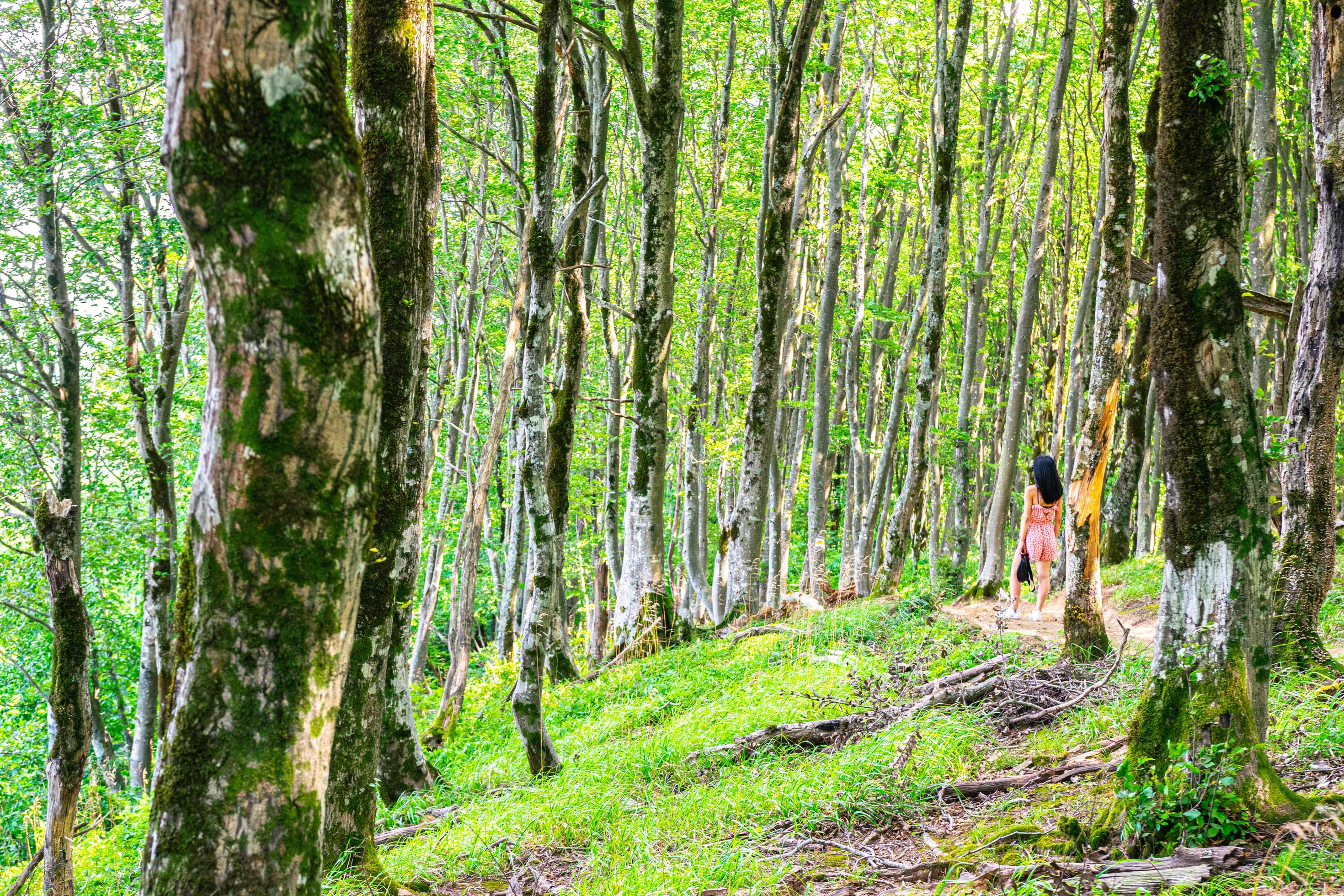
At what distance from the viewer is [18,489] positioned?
56.5ft

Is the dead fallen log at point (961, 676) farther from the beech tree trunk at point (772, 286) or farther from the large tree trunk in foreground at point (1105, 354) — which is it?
the beech tree trunk at point (772, 286)

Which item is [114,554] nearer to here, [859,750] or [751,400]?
[751,400]

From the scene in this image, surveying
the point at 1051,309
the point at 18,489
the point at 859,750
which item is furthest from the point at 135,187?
the point at 1051,309

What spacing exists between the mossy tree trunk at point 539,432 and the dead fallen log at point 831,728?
1.36 metres

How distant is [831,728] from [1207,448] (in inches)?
145

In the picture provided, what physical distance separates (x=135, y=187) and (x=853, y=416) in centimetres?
1378

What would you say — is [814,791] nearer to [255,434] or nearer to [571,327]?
[255,434]

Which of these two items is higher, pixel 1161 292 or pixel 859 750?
pixel 1161 292

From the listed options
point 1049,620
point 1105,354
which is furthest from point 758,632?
point 1105,354

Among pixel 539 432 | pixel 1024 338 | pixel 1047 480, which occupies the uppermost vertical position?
pixel 1024 338

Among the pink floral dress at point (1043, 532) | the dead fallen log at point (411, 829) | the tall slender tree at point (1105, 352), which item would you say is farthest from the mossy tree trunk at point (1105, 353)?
the dead fallen log at point (411, 829)

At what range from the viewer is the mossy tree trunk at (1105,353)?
21.6 feet

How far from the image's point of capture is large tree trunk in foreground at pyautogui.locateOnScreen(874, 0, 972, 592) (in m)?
12.0

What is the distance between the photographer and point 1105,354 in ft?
22.4
